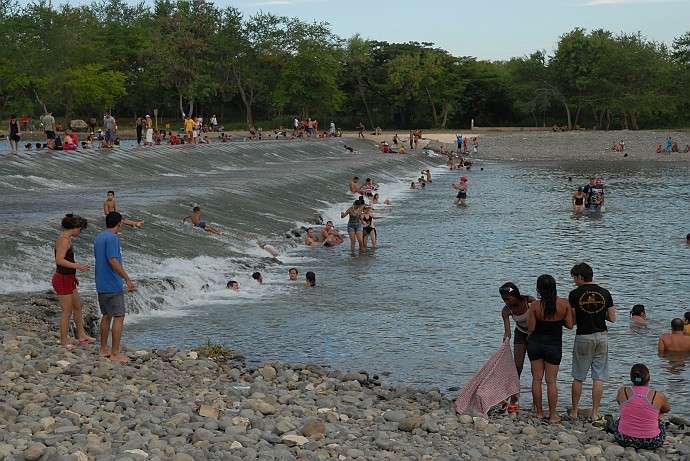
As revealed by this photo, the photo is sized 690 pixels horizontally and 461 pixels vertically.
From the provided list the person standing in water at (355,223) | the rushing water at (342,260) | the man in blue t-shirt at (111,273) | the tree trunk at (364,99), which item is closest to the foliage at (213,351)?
the rushing water at (342,260)

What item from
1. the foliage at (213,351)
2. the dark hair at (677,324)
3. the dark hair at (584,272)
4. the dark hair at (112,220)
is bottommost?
the foliage at (213,351)

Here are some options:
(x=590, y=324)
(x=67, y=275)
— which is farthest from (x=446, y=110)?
(x=590, y=324)

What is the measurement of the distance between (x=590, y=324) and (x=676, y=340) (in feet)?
17.5

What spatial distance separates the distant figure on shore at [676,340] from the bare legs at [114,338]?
9114 millimetres

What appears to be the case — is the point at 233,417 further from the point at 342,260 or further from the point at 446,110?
the point at 446,110

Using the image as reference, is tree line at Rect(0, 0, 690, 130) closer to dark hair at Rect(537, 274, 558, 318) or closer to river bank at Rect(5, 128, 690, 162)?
river bank at Rect(5, 128, 690, 162)

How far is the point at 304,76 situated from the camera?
290ft

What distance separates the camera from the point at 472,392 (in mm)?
11250

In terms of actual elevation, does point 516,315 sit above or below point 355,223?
above

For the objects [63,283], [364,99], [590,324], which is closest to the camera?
[590,324]

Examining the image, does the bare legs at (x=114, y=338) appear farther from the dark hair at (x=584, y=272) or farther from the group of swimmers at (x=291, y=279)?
the group of swimmers at (x=291, y=279)

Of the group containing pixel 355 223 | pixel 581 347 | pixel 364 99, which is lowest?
pixel 355 223

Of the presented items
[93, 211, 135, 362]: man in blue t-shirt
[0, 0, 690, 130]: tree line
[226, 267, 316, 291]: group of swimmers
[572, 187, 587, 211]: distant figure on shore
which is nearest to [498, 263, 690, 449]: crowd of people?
[93, 211, 135, 362]: man in blue t-shirt

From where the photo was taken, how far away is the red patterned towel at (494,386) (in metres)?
11.0
